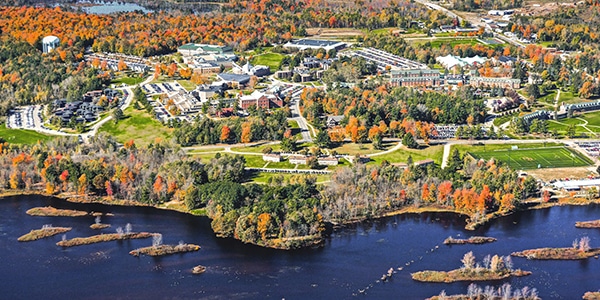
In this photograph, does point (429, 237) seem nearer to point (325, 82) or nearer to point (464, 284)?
point (464, 284)

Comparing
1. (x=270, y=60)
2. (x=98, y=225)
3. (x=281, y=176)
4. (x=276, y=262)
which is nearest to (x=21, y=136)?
(x=98, y=225)

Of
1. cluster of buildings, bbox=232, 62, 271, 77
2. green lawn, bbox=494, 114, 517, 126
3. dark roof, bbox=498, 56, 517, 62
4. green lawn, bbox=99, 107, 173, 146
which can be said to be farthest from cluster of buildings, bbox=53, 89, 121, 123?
dark roof, bbox=498, 56, 517, 62

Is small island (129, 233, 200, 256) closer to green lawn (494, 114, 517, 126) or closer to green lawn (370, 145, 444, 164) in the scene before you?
green lawn (370, 145, 444, 164)

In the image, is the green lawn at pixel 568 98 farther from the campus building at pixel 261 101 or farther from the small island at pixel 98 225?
the small island at pixel 98 225

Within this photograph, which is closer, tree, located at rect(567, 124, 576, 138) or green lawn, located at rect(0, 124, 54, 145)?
green lawn, located at rect(0, 124, 54, 145)

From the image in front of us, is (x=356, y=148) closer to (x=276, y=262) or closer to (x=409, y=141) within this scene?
(x=409, y=141)

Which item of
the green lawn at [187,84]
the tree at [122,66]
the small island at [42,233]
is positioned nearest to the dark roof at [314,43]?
the green lawn at [187,84]
